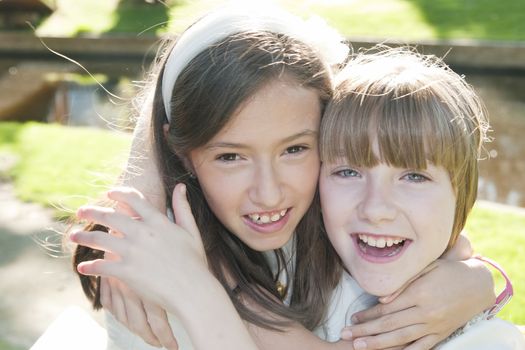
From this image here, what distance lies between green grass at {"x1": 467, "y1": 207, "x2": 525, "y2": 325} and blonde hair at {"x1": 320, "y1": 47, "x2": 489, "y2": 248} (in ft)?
4.93

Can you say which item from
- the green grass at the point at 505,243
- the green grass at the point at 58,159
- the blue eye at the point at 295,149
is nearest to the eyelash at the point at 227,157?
the blue eye at the point at 295,149

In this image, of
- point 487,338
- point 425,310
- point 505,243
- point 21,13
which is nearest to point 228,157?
point 425,310

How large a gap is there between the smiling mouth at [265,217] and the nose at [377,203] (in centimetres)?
25

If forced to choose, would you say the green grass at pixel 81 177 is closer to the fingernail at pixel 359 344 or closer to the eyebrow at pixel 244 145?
the eyebrow at pixel 244 145

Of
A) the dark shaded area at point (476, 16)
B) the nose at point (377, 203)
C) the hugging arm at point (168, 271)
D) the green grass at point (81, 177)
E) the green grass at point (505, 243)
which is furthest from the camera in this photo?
the dark shaded area at point (476, 16)

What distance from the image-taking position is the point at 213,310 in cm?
179

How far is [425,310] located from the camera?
2.06 m

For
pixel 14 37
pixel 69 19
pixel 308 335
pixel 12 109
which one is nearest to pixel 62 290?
pixel 308 335

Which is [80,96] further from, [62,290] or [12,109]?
[62,290]

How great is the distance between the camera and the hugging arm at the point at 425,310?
204cm

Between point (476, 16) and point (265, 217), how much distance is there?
8192 mm

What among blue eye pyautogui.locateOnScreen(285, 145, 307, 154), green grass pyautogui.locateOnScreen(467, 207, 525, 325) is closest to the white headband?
blue eye pyautogui.locateOnScreen(285, 145, 307, 154)

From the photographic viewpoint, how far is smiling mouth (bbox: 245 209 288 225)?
6.93ft

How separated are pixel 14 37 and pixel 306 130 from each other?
929cm
